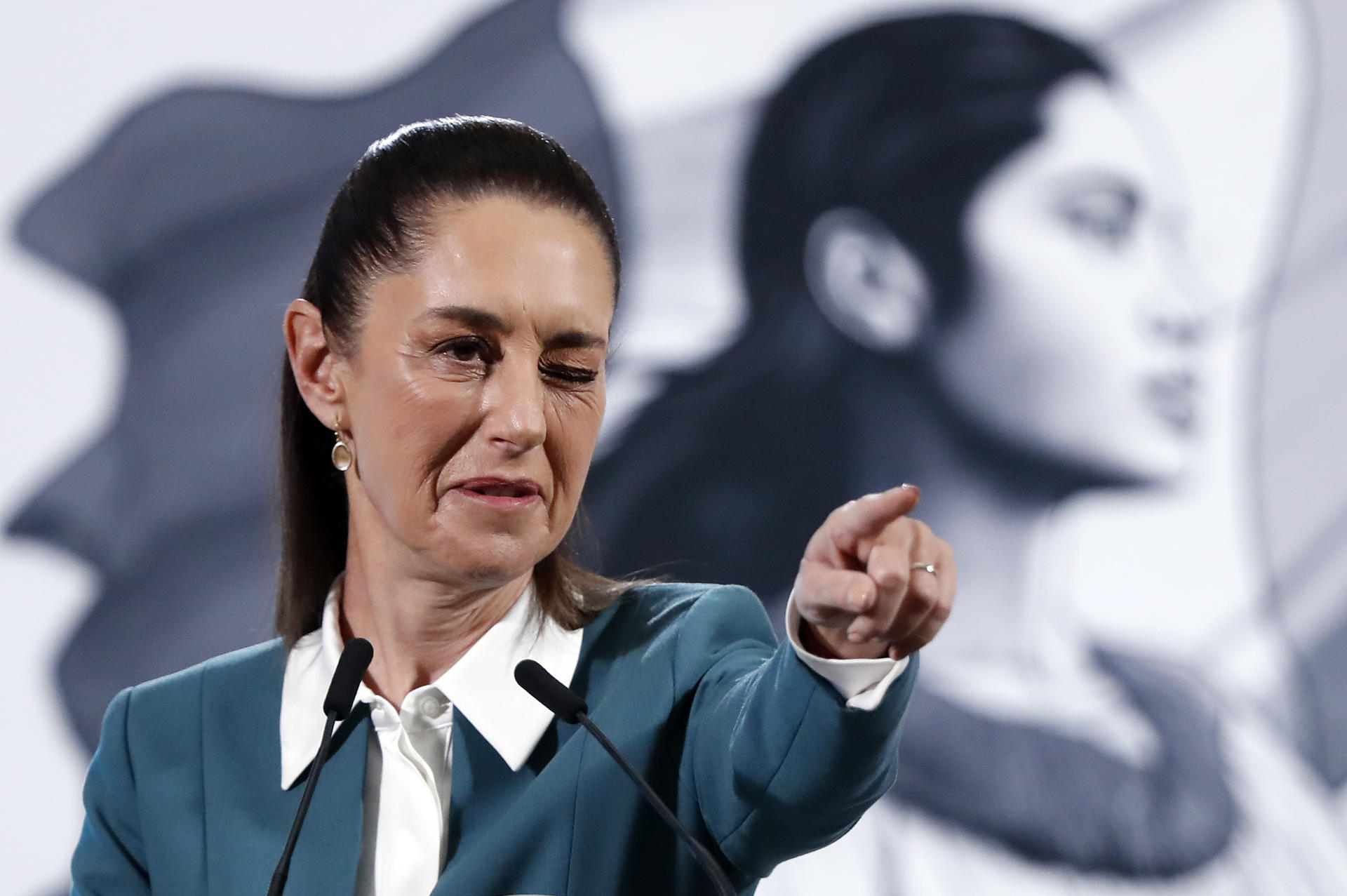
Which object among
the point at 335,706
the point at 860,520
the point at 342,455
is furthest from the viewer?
the point at 342,455

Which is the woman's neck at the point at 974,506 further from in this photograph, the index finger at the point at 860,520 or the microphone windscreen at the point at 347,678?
the index finger at the point at 860,520

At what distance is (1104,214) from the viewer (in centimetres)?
236

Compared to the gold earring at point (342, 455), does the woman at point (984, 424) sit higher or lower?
lower

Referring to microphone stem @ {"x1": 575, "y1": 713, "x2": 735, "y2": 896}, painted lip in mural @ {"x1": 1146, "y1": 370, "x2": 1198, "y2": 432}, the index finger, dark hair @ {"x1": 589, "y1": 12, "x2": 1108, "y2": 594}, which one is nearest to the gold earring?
microphone stem @ {"x1": 575, "y1": 713, "x2": 735, "y2": 896}

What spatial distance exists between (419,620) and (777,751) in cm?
38

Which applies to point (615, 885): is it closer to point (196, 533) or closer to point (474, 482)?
point (474, 482)

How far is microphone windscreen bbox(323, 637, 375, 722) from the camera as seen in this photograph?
0.89 metres

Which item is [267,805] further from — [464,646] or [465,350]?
[465,350]

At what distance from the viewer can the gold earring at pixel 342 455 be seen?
3.63ft

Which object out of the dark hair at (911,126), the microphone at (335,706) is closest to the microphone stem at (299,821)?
the microphone at (335,706)

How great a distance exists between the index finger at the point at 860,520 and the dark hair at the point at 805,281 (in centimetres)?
154

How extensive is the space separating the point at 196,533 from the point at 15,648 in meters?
0.35

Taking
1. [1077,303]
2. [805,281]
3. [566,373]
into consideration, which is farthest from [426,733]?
[1077,303]

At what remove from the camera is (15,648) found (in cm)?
219
